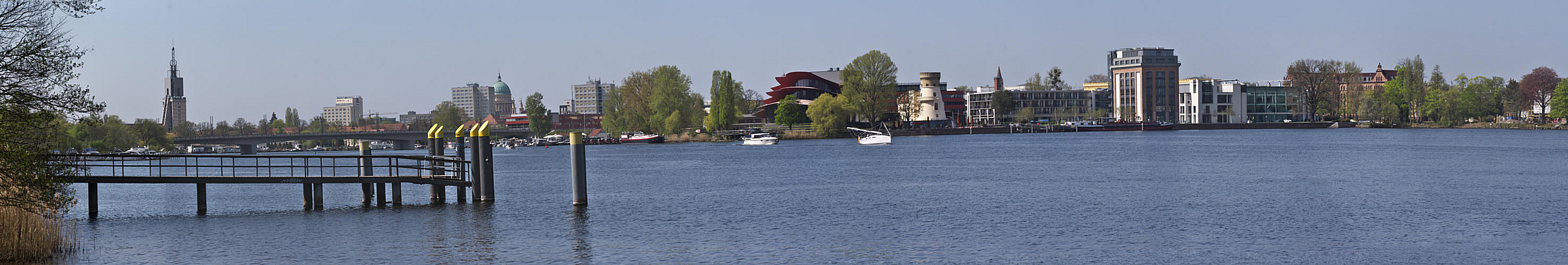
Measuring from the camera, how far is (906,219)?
36594mm

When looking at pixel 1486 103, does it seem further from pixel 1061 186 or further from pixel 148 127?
pixel 148 127

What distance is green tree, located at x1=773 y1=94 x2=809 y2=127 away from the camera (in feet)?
572

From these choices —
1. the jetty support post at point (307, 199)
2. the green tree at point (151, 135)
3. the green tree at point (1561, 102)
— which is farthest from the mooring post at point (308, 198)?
the green tree at point (1561, 102)

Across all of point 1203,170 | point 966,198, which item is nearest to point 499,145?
point 1203,170

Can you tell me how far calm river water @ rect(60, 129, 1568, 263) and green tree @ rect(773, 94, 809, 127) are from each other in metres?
102

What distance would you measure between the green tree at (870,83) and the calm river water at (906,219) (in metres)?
94.9

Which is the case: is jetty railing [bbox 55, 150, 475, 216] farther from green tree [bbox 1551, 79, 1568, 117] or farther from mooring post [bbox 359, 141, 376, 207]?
green tree [bbox 1551, 79, 1568, 117]

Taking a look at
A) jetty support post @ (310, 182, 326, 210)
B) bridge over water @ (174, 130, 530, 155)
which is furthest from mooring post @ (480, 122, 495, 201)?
bridge over water @ (174, 130, 530, 155)

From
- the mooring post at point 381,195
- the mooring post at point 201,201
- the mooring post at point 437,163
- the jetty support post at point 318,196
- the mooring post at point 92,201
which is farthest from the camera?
the mooring post at point 437,163

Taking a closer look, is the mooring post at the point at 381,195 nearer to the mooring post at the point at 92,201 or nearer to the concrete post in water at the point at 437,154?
the concrete post in water at the point at 437,154

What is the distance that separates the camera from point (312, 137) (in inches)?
6299

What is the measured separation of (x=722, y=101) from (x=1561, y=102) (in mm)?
118100

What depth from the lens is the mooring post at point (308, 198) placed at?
130 ft

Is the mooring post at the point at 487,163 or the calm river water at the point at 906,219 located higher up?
the mooring post at the point at 487,163
